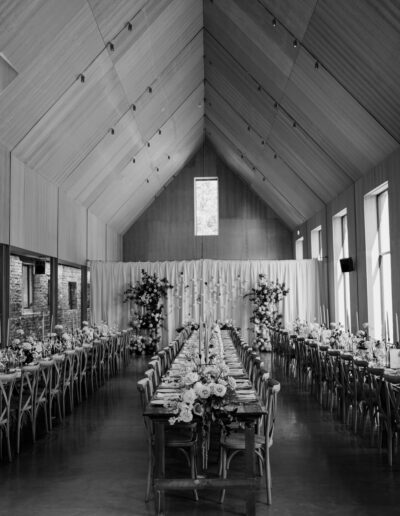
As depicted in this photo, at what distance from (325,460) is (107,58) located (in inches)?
290

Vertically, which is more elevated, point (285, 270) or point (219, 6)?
point (219, 6)

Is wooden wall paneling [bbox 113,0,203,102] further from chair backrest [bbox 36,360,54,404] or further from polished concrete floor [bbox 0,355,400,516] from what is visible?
polished concrete floor [bbox 0,355,400,516]

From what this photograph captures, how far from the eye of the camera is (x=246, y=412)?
14.3ft

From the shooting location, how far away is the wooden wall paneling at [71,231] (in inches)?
525

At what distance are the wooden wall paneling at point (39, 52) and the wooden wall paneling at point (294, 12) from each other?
9.12 feet

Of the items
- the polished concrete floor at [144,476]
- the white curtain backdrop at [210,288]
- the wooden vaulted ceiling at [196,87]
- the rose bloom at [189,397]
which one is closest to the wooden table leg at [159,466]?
the polished concrete floor at [144,476]

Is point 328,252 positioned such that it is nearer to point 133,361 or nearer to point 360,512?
point 133,361

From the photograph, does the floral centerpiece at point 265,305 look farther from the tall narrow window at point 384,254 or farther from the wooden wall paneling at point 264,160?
the tall narrow window at point 384,254

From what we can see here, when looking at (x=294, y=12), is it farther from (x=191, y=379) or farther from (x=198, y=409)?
(x=198, y=409)

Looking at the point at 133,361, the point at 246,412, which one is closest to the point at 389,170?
the point at 246,412

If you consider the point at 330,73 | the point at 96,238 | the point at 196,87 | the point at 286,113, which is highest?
the point at 196,87

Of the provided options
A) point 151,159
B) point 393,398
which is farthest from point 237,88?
point 393,398

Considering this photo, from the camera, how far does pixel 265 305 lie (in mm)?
16188

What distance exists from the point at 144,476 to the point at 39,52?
5881 millimetres
